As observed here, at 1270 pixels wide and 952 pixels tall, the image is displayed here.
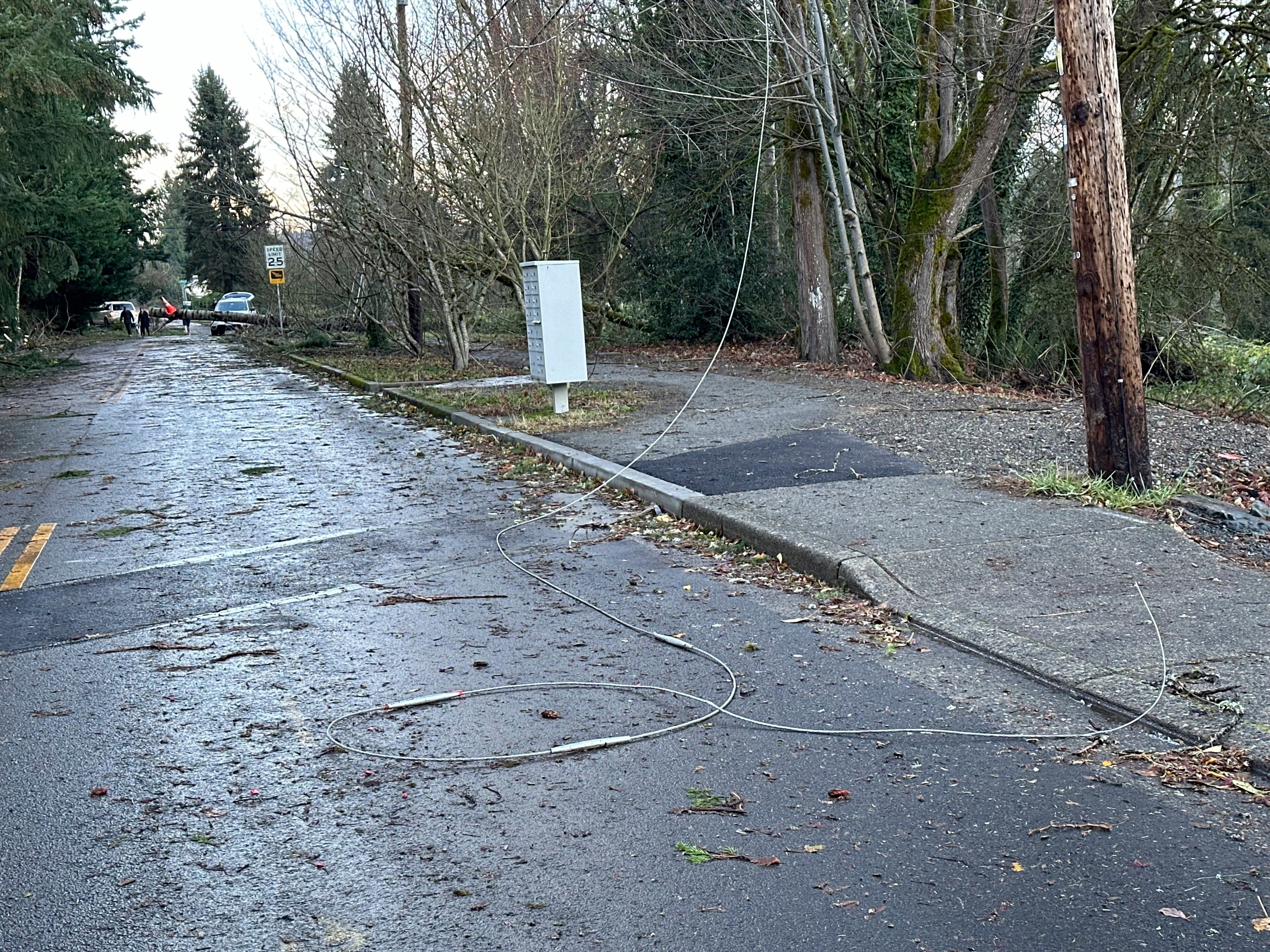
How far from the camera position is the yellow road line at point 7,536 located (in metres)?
8.88

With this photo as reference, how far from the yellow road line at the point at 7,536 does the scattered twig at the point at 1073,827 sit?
750 cm

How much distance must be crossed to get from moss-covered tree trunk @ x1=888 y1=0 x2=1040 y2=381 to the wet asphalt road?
11004mm

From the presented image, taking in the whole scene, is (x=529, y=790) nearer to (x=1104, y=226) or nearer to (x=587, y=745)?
(x=587, y=745)

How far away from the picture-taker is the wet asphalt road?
335cm

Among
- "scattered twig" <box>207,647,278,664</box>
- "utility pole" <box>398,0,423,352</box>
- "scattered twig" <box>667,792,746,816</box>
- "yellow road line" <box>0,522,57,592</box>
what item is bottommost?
"scattered twig" <box>667,792,746,816</box>

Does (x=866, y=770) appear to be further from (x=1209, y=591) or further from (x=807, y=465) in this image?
(x=807, y=465)

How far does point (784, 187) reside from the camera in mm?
25469

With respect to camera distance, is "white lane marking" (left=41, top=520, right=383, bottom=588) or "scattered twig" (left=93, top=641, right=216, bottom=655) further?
"white lane marking" (left=41, top=520, right=383, bottom=588)

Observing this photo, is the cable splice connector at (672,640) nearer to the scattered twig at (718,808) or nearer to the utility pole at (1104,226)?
the scattered twig at (718,808)

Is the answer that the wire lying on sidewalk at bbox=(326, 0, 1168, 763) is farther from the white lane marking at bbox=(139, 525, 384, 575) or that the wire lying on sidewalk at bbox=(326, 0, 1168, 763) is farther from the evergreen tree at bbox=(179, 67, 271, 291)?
the evergreen tree at bbox=(179, 67, 271, 291)

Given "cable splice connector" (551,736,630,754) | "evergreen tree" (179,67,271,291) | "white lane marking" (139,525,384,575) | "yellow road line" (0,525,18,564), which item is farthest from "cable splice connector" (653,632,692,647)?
"evergreen tree" (179,67,271,291)

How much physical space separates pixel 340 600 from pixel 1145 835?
4608 mm

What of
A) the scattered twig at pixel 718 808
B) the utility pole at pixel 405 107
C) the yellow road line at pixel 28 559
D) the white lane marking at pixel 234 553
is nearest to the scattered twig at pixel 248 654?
the white lane marking at pixel 234 553

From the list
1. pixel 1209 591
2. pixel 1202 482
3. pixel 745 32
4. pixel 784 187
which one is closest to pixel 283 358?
pixel 784 187
